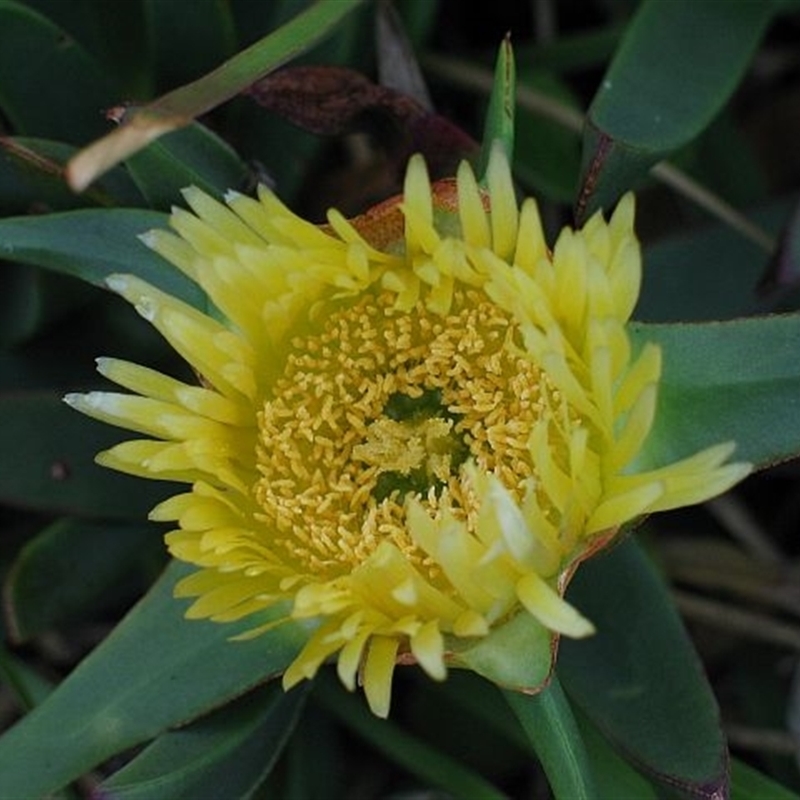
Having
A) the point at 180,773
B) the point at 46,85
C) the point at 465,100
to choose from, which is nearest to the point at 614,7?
the point at 465,100

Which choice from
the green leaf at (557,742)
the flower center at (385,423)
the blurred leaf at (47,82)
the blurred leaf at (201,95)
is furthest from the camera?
the blurred leaf at (47,82)

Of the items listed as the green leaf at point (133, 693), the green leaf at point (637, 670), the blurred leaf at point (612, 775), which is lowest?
the blurred leaf at point (612, 775)

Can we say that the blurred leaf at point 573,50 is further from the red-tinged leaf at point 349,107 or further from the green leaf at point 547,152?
the red-tinged leaf at point 349,107

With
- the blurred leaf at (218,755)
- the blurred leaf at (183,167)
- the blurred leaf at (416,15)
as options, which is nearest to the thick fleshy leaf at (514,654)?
the blurred leaf at (218,755)

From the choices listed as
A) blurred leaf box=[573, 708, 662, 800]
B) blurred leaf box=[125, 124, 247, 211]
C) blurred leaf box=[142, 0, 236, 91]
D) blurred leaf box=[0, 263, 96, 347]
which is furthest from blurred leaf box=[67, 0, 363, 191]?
blurred leaf box=[573, 708, 662, 800]

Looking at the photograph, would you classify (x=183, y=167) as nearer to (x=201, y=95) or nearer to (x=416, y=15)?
(x=201, y=95)

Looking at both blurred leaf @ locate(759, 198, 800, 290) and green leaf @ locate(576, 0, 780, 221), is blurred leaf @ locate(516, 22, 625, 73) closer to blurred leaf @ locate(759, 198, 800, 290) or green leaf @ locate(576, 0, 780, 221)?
green leaf @ locate(576, 0, 780, 221)

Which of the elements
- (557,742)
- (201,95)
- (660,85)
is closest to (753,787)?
(557,742)
